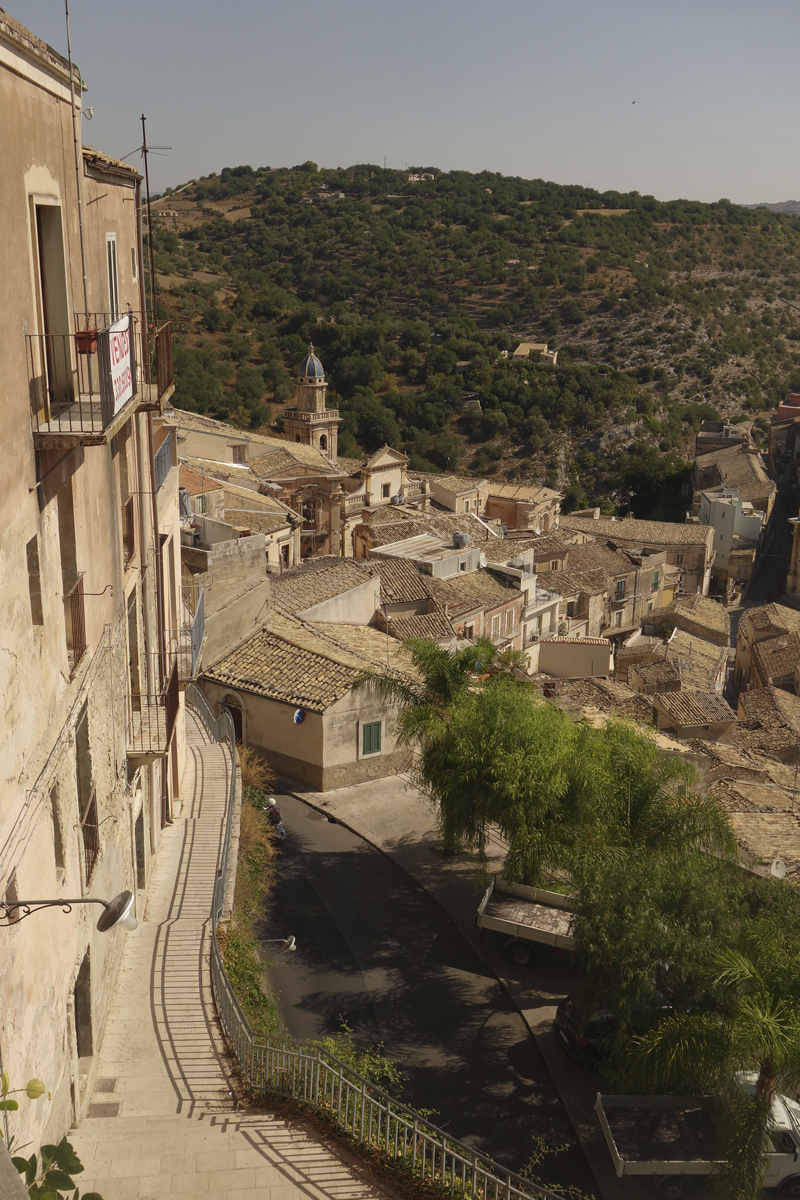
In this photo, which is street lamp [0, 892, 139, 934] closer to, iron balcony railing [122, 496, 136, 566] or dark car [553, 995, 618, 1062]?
iron balcony railing [122, 496, 136, 566]

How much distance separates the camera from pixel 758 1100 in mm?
12383

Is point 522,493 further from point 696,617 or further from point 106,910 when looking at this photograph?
point 106,910

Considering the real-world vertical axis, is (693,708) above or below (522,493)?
below

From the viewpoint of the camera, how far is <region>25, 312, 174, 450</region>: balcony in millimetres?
9547

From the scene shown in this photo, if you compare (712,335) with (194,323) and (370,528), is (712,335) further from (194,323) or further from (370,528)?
(370,528)

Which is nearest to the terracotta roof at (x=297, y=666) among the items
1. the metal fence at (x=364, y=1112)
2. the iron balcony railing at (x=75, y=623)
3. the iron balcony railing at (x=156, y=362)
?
the iron balcony railing at (x=156, y=362)

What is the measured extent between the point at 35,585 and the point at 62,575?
4.42ft

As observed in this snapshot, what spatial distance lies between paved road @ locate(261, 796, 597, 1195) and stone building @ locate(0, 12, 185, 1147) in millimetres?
4561

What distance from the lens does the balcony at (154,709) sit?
15.1 m

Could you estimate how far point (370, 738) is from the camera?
26031mm

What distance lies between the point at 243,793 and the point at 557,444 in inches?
2833

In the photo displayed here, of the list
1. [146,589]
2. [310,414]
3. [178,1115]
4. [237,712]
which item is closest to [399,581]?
[237,712]

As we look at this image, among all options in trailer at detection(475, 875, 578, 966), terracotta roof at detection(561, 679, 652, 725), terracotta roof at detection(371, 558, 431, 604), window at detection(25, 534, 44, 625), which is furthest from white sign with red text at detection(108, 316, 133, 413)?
terracotta roof at detection(561, 679, 652, 725)

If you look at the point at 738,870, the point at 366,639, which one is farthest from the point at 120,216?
the point at 366,639
